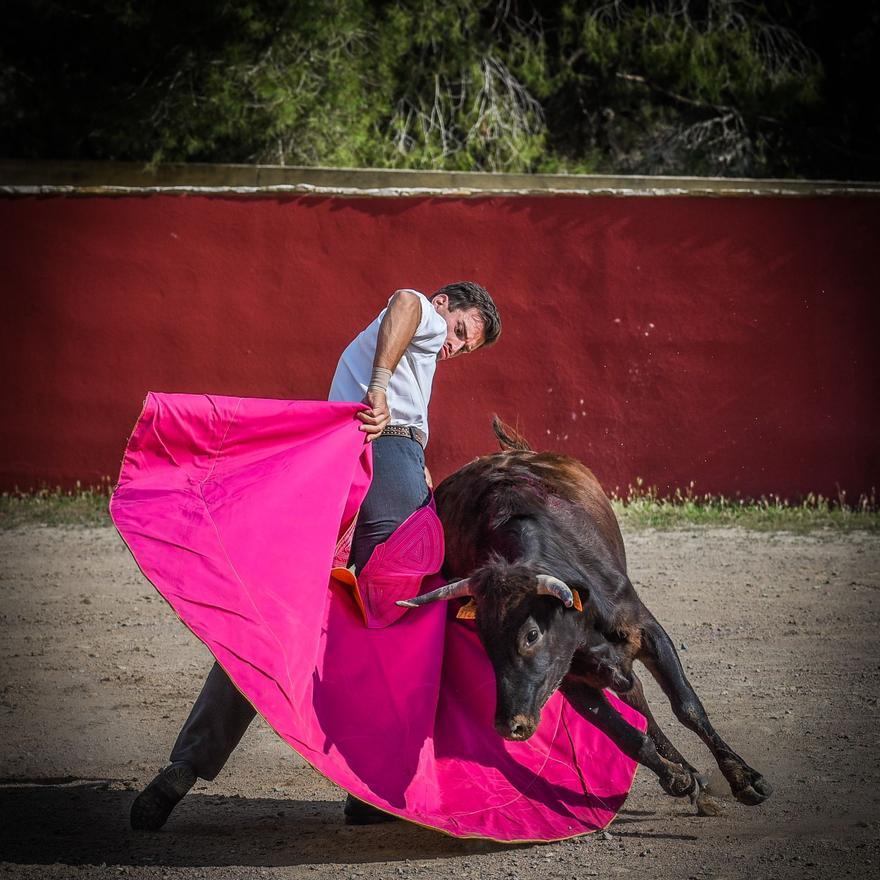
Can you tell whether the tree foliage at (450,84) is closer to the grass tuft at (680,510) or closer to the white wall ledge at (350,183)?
the white wall ledge at (350,183)

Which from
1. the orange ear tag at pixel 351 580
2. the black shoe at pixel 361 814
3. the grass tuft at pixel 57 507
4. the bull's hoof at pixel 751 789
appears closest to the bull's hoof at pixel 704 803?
the bull's hoof at pixel 751 789

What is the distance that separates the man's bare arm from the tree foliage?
852 centimetres

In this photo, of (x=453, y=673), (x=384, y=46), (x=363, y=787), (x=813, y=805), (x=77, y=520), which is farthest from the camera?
(x=384, y=46)

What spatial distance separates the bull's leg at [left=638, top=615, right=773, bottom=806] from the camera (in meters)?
3.79

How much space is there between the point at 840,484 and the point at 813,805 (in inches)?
235

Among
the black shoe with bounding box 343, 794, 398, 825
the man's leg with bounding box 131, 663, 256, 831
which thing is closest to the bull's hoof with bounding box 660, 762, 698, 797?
Result: the black shoe with bounding box 343, 794, 398, 825

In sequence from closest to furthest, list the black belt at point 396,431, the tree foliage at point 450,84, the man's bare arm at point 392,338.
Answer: the man's bare arm at point 392,338
the black belt at point 396,431
the tree foliage at point 450,84

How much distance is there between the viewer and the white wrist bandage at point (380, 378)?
13.2ft

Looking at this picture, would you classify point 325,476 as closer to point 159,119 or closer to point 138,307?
point 138,307

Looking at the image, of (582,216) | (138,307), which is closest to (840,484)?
(582,216)

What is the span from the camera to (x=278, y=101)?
39.2ft

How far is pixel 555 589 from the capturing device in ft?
11.8

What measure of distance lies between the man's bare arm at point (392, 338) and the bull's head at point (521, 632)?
2.23 feet

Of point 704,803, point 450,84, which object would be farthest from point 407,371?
point 450,84
